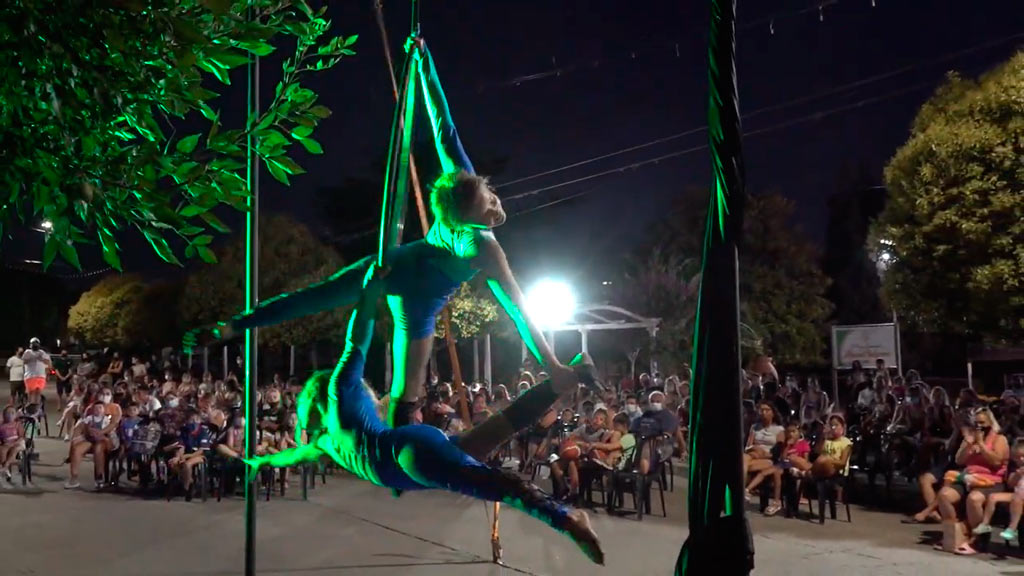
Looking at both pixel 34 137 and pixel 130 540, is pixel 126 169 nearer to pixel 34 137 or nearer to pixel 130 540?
pixel 34 137

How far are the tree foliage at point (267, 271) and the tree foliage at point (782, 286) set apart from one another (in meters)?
8.79

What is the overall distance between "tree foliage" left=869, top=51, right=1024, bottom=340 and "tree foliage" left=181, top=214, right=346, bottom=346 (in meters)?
12.7

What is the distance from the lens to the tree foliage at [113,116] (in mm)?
2262

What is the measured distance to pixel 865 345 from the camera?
46.7ft

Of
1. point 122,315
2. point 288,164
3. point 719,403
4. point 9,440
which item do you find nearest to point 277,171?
point 288,164

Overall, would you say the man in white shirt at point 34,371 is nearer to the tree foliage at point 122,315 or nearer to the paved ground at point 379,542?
the paved ground at point 379,542

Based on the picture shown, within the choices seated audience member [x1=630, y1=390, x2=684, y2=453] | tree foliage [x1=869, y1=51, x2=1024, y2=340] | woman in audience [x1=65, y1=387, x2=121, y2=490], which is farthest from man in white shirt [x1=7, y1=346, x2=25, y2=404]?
tree foliage [x1=869, y1=51, x2=1024, y2=340]

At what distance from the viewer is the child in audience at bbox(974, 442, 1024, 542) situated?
23.3 feet

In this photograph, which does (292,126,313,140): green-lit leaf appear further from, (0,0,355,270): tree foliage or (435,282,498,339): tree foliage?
(435,282,498,339): tree foliage

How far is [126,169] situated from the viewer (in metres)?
2.49

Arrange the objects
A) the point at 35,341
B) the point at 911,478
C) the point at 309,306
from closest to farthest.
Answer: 1. the point at 309,306
2. the point at 911,478
3. the point at 35,341

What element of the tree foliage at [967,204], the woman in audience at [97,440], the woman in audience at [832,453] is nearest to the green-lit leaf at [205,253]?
the woman in audience at [832,453]

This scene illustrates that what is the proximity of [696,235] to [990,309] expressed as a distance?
1603cm

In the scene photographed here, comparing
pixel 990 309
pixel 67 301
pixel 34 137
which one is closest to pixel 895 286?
pixel 990 309
